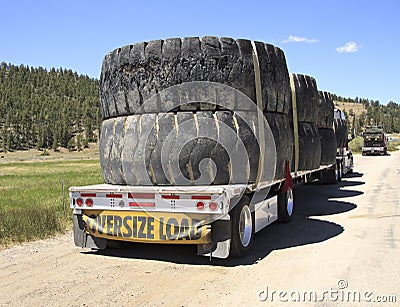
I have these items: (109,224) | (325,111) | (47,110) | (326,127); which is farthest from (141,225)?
(47,110)

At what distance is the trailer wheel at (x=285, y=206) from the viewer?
359 inches

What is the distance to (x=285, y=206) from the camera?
9273mm

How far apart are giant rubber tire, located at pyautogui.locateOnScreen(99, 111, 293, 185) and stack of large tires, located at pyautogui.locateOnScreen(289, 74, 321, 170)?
335 centimetres

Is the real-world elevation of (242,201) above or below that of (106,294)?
above

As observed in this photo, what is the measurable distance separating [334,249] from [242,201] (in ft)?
6.04

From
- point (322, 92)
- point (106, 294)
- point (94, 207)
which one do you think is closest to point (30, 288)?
point (106, 294)

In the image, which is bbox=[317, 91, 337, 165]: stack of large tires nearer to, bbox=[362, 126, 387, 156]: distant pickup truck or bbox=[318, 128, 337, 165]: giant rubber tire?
bbox=[318, 128, 337, 165]: giant rubber tire

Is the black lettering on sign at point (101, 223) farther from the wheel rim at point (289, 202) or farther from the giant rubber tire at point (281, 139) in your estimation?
the wheel rim at point (289, 202)

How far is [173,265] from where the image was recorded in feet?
21.7

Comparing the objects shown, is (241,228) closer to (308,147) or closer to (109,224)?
(109,224)

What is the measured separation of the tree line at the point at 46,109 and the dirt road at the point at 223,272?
8568cm

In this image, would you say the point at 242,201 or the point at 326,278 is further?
the point at 242,201

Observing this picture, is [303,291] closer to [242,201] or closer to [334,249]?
[242,201]

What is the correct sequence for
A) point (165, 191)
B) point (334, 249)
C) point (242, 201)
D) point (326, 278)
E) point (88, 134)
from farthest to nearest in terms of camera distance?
point (88, 134) → point (334, 249) → point (242, 201) → point (165, 191) → point (326, 278)
